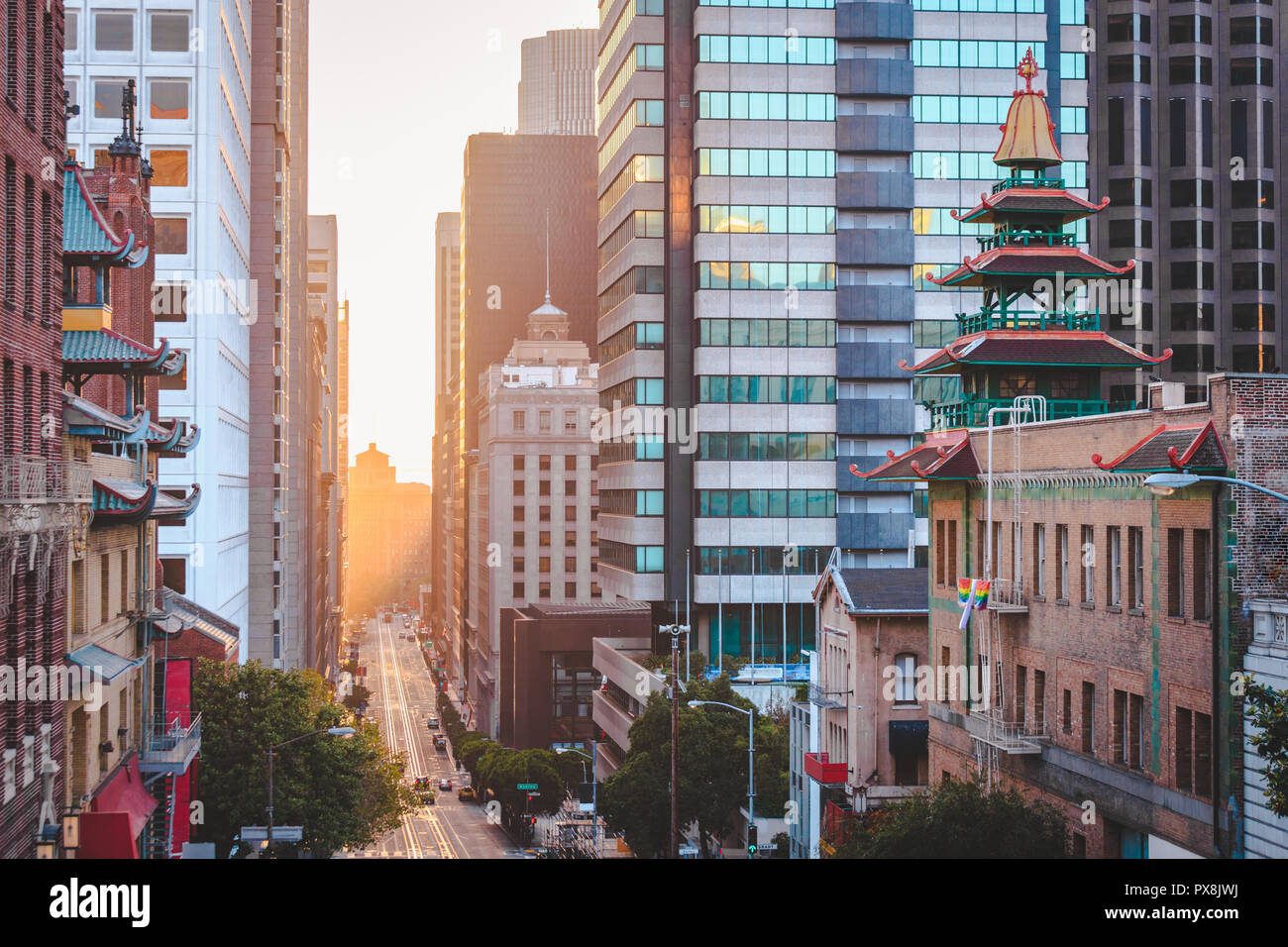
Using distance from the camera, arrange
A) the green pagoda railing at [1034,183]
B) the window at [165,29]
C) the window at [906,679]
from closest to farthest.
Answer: the green pagoda railing at [1034,183], the window at [906,679], the window at [165,29]

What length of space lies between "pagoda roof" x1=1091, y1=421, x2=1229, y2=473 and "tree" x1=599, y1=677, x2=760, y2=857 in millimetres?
34658

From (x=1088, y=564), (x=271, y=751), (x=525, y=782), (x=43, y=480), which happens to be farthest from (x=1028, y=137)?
(x=525, y=782)

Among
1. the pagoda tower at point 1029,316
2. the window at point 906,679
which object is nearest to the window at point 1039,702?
the pagoda tower at point 1029,316

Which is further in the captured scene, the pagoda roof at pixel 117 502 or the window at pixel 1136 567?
the pagoda roof at pixel 117 502

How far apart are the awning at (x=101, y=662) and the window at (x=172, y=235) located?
3280cm

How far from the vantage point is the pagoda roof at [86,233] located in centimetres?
4075

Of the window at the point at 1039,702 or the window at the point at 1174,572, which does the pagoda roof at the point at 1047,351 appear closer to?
the window at the point at 1039,702

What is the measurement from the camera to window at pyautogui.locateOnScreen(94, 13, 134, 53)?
68.6 m

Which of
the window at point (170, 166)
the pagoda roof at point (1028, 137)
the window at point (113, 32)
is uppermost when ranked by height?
the window at point (113, 32)

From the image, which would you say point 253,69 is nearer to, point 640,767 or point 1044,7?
point 1044,7

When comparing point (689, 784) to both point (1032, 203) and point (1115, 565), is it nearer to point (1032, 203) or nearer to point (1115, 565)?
point (1032, 203)

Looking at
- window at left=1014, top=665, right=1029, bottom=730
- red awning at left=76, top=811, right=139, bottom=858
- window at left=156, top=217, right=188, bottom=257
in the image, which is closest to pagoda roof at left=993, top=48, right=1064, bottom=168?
window at left=1014, top=665, right=1029, bottom=730

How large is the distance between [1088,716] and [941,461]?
32.2 feet

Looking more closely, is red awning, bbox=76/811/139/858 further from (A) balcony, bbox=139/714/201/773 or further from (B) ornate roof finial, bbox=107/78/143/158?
(B) ornate roof finial, bbox=107/78/143/158
